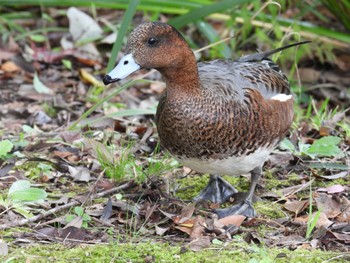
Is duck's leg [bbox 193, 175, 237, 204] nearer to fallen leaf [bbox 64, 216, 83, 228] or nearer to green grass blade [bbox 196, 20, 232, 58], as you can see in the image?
fallen leaf [bbox 64, 216, 83, 228]

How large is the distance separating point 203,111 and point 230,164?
1.12ft

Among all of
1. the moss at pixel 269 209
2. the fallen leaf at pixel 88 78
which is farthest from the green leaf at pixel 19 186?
the fallen leaf at pixel 88 78

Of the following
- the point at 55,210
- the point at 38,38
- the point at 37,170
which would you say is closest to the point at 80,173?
the point at 37,170

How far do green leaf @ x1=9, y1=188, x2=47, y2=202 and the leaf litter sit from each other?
60 millimetres

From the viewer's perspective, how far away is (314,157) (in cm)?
493

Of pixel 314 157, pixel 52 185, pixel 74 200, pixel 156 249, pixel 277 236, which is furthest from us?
pixel 314 157

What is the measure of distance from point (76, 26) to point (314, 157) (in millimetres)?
3501

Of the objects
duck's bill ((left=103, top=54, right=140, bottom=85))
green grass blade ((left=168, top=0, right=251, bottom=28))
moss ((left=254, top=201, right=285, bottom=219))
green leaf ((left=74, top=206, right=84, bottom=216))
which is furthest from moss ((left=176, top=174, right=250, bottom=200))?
green grass blade ((left=168, top=0, right=251, bottom=28))

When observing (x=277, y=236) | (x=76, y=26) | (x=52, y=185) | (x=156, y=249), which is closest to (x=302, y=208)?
(x=277, y=236)

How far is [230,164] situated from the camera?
13.5 ft

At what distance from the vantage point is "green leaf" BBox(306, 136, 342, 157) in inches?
184

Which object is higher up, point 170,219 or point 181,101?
point 181,101

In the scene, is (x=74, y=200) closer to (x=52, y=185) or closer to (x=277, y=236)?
(x=52, y=185)

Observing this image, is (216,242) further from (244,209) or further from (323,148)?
(323,148)
